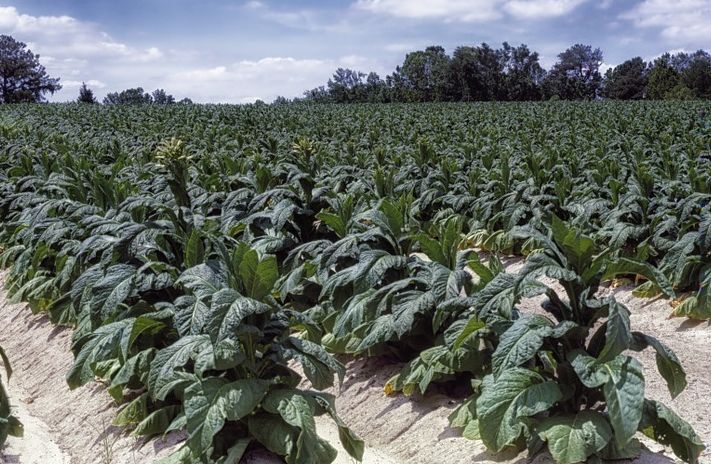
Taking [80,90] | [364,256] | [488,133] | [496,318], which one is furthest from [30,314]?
Answer: [80,90]

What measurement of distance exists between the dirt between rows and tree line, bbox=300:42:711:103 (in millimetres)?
68692

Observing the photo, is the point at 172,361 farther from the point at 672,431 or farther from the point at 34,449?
the point at 672,431

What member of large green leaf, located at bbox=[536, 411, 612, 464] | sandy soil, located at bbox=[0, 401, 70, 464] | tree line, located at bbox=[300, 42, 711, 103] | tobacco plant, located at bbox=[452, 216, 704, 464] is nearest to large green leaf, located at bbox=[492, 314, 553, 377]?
tobacco plant, located at bbox=[452, 216, 704, 464]

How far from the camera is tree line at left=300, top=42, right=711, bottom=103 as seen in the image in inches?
3258

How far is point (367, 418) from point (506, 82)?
85.9 m

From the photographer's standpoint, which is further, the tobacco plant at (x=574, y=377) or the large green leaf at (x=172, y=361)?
the large green leaf at (x=172, y=361)

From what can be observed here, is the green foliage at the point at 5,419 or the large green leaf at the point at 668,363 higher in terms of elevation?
the large green leaf at the point at 668,363

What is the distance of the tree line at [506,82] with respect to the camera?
82750mm

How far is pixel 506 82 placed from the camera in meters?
85.6

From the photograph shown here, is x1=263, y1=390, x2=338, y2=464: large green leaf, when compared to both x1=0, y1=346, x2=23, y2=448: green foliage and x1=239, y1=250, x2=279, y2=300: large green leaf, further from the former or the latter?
x1=0, y1=346, x2=23, y2=448: green foliage

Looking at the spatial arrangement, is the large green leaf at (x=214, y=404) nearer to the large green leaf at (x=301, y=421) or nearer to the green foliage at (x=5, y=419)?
the large green leaf at (x=301, y=421)

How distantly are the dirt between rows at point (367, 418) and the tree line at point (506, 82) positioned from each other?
68.7 meters

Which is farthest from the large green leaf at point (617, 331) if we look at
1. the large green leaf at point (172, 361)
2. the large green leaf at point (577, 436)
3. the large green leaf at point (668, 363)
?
the large green leaf at point (172, 361)

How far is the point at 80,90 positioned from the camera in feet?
238
